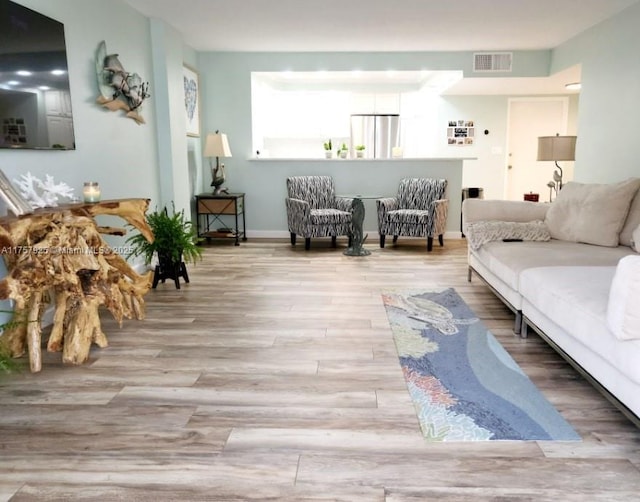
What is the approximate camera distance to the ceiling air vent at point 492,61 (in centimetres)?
621

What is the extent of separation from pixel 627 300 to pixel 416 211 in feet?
14.1

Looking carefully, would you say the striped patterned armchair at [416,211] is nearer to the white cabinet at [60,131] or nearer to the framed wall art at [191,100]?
the framed wall art at [191,100]

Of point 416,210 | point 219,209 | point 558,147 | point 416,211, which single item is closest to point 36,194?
point 219,209

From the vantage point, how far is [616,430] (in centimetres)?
196

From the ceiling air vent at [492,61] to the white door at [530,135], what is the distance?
205 centimetres

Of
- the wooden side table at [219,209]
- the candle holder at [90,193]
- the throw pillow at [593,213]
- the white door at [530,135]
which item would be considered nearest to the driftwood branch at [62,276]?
the candle holder at [90,193]

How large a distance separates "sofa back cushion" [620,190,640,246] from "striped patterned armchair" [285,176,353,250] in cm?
299

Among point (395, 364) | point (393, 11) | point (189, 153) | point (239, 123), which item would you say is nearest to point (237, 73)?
point (239, 123)

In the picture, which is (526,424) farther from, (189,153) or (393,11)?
(189,153)

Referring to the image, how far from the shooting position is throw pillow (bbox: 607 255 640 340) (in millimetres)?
1755

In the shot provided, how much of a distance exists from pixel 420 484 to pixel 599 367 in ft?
3.20

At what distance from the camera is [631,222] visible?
342 centimetres

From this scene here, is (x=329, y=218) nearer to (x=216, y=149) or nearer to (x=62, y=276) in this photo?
(x=216, y=149)

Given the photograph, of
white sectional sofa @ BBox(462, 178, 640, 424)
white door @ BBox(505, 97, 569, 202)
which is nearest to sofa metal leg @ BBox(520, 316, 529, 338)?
white sectional sofa @ BBox(462, 178, 640, 424)
